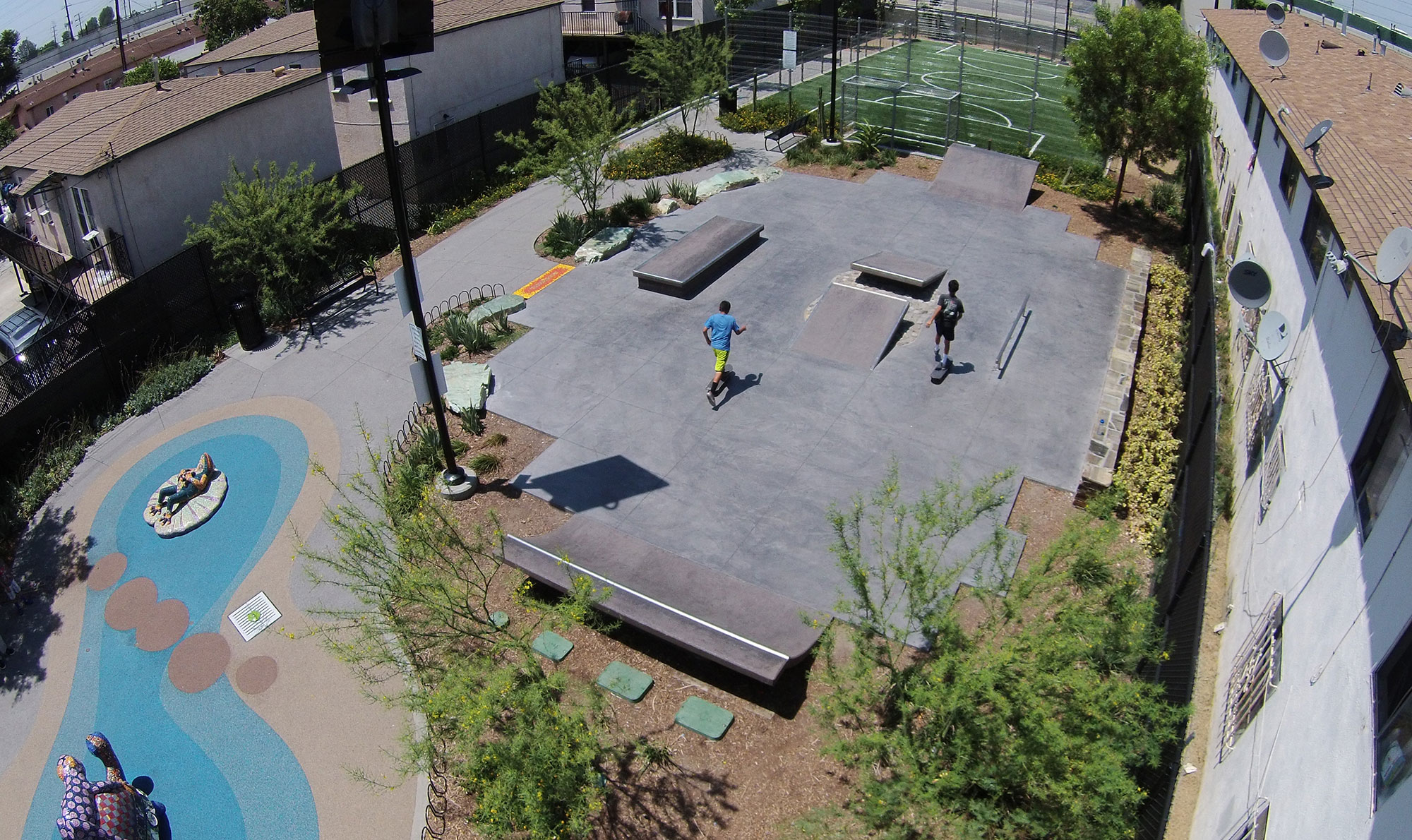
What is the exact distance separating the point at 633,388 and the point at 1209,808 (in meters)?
10.0

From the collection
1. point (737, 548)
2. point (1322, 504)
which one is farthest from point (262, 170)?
point (1322, 504)

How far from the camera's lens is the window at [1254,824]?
24.0 feet

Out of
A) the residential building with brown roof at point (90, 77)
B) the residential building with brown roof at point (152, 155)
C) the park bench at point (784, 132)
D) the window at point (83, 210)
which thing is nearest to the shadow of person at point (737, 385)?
the park bench at point (784, 132)

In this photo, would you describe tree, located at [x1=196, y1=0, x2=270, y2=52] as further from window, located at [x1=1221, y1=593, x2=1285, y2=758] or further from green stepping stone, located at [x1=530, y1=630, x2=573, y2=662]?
window, located at [x1=1221, y1=593, x2=1285, y2=758]

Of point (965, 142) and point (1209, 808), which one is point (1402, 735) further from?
point (965, 142)

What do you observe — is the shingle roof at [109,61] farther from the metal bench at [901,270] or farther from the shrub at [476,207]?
the metal bench at [901,270]

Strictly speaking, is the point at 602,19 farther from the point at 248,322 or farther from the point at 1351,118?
the point at 1351,118

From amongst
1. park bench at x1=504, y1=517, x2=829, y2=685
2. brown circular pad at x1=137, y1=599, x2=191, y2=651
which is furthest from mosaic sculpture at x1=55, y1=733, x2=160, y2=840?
park bench at x1=504, y1=517, x2=829, y2=685

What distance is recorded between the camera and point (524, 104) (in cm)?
2794

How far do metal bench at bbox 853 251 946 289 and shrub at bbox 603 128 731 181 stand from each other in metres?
8.99

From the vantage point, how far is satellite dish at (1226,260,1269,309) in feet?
39.4

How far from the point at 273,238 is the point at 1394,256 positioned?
1855 centimetres

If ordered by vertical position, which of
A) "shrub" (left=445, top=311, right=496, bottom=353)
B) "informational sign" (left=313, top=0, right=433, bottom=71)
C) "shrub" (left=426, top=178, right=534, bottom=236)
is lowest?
"shrub" (left=445, top=311, right=496, bottom=353)

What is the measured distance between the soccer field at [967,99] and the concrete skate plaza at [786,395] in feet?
21.9
